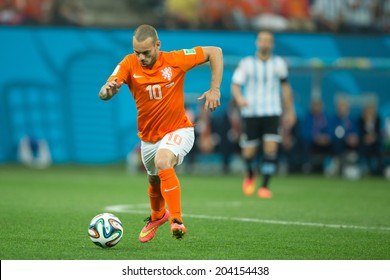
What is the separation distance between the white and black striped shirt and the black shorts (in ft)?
→ 0.30

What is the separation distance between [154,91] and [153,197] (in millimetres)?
1081

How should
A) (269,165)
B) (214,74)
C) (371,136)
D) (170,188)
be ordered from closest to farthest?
(170,188) → (214,74) → (269,165) → (371,136)

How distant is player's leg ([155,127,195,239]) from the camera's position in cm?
773

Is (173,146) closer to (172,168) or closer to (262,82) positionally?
(172,168)

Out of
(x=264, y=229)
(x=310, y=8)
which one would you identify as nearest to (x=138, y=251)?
(x=264, y=229)

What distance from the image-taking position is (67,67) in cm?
2262

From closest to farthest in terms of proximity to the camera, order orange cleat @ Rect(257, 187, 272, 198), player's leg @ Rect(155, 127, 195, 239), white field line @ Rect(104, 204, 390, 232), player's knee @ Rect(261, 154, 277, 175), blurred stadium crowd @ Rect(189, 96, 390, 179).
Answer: player's leg @ Rect(155, 127, 195, 239) < white field line @ Rect(104, 204, 390, 232) < orange cleat @ Rect(257, 187, 272, 198) < player's knee @ Rect(261, 154, 277, 175) < blurred stadium crowd @ Rect(189, 96, 390, 179)

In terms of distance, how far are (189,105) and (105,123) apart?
220cm

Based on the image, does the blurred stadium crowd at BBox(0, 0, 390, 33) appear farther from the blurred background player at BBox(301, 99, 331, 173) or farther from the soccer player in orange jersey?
the soccer player in orange jersey

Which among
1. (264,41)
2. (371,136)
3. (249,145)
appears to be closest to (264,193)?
(249,145)

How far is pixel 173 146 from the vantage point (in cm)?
821

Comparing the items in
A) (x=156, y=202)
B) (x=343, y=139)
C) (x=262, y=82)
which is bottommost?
(x=343, y=139)

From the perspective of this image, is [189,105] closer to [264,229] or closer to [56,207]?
[56,207]

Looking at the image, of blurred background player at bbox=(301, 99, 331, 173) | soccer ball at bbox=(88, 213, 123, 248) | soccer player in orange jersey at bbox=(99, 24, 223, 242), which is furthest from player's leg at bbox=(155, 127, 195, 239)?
blurred background player at bbox=(301, 99, 331, 173)
